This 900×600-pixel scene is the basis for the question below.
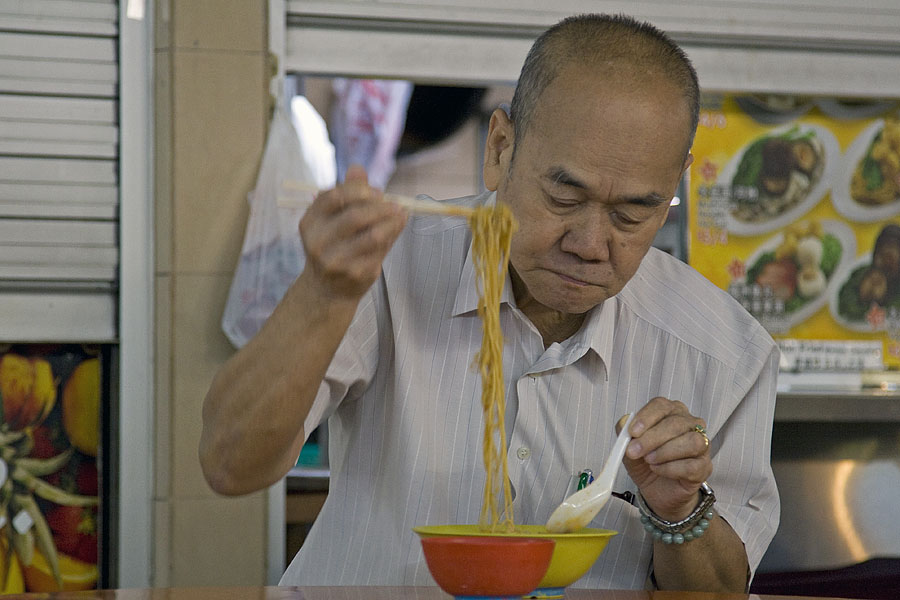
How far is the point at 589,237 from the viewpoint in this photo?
1.69m

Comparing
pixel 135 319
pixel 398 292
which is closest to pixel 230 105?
pixel 135 319

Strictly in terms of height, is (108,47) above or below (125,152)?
above

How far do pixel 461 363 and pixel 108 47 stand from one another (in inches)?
77.2

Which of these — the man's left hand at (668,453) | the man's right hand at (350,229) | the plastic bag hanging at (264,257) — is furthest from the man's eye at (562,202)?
the plastic bag hanging at (264,257)

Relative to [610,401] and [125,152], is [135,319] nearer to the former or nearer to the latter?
[125,152]

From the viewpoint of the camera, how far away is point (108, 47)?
327 centimetres

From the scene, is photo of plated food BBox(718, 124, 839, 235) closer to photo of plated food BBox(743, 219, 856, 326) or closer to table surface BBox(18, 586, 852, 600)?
photo of plated food BBox(743, 219, 856, 326)

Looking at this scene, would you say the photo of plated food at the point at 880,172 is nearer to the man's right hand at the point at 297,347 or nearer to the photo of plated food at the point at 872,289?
the photo of plated food at the point at 872,289

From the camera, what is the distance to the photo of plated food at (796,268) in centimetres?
368

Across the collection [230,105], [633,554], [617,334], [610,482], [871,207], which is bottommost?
[633,554]

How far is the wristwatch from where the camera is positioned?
66.2 inches

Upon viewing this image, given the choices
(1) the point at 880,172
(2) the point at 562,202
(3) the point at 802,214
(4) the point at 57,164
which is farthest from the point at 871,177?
(4) the point at 57,164

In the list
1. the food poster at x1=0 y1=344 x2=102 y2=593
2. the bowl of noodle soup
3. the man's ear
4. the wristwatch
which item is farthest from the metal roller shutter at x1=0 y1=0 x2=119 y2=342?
the bowl of noodle soup

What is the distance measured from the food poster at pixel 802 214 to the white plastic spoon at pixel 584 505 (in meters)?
2.24
